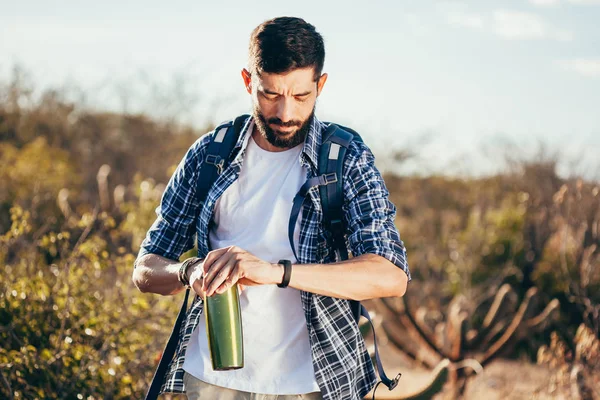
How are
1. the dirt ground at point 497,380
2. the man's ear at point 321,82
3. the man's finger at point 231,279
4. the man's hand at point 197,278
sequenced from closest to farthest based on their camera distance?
the man's finger at point 231,279 < the man's hand at point 197,278 < the man's ear at point 321,82 < the dirt ground at point 497,380

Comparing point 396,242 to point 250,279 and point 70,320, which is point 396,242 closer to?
point 250,279

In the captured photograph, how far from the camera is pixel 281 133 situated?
2363mm

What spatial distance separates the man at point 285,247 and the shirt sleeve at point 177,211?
0.03 ft

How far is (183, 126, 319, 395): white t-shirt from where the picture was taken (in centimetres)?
228

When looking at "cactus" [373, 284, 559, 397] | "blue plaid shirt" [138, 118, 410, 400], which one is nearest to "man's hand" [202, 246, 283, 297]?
"blue plaid shirt" [138, 118, 410, 400]

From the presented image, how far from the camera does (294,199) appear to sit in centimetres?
230

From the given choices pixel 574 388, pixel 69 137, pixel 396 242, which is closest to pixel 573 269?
pixel 574 388

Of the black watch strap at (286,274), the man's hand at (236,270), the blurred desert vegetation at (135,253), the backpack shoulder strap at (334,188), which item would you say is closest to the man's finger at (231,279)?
the man's hand at (236,270)

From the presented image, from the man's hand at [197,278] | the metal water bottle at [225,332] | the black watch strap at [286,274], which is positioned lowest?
the metal water bottle at [225,332]

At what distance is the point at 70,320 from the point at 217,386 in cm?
186

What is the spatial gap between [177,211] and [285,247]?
1.36ft

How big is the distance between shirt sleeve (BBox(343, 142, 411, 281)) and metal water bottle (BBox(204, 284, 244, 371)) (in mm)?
384

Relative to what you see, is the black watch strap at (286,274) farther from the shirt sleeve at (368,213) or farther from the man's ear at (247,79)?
the man's ear at (247,79)

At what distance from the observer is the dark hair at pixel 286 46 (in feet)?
7.54
